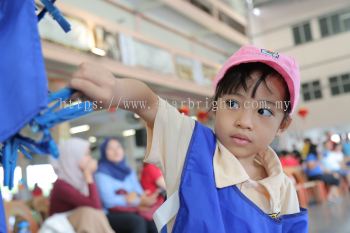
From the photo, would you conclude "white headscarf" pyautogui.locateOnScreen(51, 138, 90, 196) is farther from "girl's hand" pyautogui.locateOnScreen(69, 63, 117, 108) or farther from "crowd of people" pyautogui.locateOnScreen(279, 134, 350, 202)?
"crowd of people" pyautogui.locateOnScreen(279, 134, 350, 202)

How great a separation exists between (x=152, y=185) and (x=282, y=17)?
13.1 meters

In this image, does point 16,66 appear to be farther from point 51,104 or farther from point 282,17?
point 282,17

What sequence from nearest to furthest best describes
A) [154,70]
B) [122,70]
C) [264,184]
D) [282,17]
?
[264,184]
[122,70]
[154,70]
[282,17]

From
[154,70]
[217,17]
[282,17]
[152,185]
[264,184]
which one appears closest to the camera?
[264,184]

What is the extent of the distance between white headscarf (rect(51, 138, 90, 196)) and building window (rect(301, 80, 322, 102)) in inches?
519

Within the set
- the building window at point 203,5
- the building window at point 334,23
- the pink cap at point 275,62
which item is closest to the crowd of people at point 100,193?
the pink cap at point 275,62

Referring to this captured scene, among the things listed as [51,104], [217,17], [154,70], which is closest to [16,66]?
[51,104]

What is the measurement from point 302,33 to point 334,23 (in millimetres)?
1146

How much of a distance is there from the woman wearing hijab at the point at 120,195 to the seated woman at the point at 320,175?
5.01 meters

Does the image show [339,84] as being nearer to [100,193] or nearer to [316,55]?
[316,55]

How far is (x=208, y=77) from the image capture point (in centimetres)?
1107

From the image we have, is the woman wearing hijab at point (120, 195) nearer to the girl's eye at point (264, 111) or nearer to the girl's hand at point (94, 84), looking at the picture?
the girl's eye at point (264, 111)

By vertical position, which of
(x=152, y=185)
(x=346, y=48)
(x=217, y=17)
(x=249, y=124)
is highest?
(x=217, y=17)

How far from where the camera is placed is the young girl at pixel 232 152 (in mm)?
888
